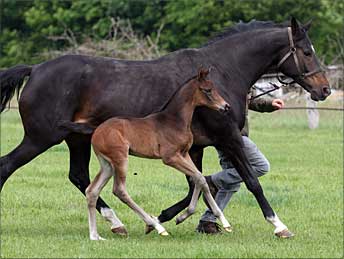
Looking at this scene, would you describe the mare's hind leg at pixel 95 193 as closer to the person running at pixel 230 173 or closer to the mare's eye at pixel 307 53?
the person running at pixel 230 173

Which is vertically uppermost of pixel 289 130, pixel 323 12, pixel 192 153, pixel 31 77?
pixel 31 77

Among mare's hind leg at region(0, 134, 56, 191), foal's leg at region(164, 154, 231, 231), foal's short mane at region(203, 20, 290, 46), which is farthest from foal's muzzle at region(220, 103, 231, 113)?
mare's hind leg at region(0, 134, 56, 191)

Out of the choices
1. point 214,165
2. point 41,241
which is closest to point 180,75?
point 41,241

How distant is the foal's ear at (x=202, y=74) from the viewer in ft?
25.7

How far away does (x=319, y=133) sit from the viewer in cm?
2081

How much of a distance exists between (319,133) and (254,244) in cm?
1343

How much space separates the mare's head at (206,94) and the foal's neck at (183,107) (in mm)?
38

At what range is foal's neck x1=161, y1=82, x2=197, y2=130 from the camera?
7898 millimetres

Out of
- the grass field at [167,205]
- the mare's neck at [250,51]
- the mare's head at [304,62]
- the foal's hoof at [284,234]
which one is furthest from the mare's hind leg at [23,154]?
the mare's head at [304,62]

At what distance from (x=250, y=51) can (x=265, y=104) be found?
23.7 inches

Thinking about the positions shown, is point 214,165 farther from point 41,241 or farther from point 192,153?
point 41,241

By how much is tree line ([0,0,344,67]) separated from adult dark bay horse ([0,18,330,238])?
2578 cm

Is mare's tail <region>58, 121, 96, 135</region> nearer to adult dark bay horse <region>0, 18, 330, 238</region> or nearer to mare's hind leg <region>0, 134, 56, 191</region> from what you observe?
adult dark bay horse <region>0, 18, 330, 238</region>

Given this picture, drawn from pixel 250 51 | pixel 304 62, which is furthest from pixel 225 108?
pixel 304 62
